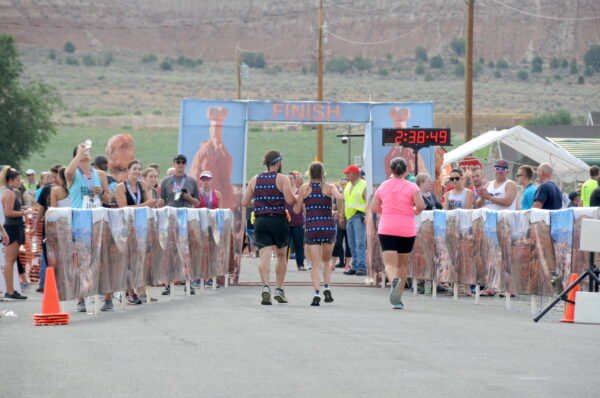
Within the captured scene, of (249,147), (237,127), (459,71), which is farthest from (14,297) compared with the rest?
(459,71)

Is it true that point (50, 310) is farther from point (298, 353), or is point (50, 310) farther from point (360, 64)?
point (360, 64)

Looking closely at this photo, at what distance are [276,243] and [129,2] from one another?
17856 centimetres

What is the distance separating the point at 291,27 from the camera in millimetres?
195250

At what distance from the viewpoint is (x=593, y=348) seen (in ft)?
34.2

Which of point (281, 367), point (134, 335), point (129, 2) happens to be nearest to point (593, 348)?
point (281, 367)

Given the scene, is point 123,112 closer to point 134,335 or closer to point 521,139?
point 521,139

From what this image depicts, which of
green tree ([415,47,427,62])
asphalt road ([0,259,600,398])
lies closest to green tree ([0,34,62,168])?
asphalt road ([0,259,600,398])

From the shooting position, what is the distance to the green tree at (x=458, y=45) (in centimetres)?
17412

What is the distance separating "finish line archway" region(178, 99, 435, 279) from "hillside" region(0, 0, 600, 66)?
15404 centimetres

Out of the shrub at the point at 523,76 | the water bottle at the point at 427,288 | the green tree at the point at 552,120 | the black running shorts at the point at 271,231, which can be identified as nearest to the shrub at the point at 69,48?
the shrub at the point at 523,76

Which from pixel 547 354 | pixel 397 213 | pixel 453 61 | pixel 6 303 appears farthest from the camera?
pixel 453 61

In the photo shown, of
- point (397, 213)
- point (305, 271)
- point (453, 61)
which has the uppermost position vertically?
point (453, 61)

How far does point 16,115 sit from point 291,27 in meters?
132

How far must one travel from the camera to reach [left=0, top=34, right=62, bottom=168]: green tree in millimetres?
66000
